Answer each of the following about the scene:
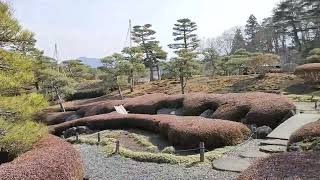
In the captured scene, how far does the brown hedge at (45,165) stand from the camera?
9516 mm

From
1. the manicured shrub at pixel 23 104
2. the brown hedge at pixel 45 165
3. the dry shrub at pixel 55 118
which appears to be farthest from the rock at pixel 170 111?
the manicured shrub at pixel 23 104

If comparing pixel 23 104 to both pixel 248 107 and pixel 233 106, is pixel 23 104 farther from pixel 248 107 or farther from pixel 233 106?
pixel 233 106

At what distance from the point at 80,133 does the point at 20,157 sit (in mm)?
14078

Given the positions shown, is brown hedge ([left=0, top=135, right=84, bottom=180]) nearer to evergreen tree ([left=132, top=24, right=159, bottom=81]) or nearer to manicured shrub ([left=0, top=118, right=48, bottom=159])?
manicured shrub ([left=0, top=118, right=48, bottom=159])

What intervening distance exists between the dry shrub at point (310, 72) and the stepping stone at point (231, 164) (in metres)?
19.7

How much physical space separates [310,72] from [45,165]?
26.1m

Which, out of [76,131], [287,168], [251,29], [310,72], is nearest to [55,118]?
[76,131]

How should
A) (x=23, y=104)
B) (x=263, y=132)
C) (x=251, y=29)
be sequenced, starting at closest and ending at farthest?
1. (x=23, y=104)
2. (x=263, y=132)
3. (x=251, y=29)

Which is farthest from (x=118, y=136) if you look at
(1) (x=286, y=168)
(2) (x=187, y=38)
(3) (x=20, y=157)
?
(2) (x=187, y=38)

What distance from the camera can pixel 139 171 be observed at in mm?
13539

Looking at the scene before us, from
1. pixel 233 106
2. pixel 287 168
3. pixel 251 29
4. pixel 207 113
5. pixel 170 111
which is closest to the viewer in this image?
pixel 287 168

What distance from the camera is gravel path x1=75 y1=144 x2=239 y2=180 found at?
12.3m

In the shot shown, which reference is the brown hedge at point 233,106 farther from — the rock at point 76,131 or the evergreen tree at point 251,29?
the evergreen tree at point 251,29

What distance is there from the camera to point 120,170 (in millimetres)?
13922
